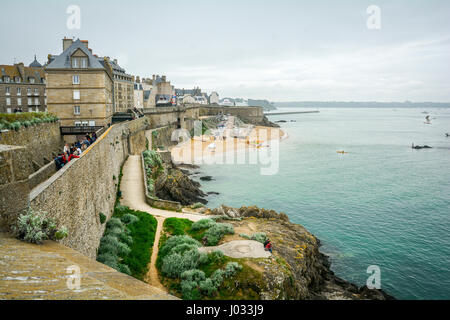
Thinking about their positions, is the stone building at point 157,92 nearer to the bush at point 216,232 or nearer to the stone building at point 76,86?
the stone building at point 76,86

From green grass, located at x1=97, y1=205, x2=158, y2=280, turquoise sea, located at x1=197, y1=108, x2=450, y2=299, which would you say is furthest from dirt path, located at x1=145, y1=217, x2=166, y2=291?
turquoise sea, located at x1=197, y1=108, x2=450, y2=299

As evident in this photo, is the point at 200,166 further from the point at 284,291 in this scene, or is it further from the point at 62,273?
the point at 62,273

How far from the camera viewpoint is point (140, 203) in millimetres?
23203

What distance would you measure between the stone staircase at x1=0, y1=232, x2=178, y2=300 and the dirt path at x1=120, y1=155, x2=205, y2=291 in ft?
30.1

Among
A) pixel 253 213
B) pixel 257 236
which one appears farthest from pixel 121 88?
pixel 257 236

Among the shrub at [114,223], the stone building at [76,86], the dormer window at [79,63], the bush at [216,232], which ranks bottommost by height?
the bush at [216,232]

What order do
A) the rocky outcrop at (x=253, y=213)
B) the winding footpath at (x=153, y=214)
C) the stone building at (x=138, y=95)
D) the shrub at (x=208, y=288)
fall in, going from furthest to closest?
the stone building at (x=138, y=95) → the rocky outcrop at (x=253, y=213) → the winding footpath at (x=153, y=214) → the shrub at (x=208, y=288)

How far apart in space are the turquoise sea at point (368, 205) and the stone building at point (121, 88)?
1974cm

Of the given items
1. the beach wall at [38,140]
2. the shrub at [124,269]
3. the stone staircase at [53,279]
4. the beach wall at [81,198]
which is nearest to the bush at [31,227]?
the stone staircase at [53,279]

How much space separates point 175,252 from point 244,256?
369cm

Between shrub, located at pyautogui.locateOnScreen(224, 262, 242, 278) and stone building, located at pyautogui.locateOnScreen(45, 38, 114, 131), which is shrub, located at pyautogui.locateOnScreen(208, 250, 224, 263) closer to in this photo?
shrub, located at pyautogui.locateOnScreen(224, 262, 242, 278)

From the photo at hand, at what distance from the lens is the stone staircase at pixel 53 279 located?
196 inches

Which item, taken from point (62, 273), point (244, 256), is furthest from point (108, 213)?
point (62, 273)

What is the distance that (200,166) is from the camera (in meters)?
52.2
